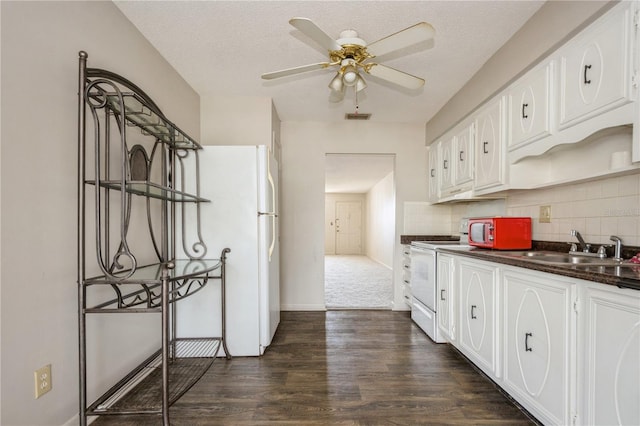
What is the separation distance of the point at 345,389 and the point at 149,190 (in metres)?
1.83

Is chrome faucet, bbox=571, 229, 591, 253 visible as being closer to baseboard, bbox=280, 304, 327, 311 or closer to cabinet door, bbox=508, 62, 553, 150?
cabinet door, bbox=508, 62, 553, 150

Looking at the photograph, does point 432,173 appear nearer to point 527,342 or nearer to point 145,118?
point 527,342

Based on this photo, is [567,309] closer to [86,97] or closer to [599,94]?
[599,94]

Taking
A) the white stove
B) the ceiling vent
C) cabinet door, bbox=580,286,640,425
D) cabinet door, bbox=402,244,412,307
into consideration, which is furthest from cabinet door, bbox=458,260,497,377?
the ceiling vent

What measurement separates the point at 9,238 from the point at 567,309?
7.93 ft

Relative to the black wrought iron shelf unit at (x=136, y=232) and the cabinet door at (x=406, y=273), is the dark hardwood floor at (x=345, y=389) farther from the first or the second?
the cabinet door at (x=406, y=273)

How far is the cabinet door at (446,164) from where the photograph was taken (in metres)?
3.32

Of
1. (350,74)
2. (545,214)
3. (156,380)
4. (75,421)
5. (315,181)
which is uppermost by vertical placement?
Answer: (350,74)

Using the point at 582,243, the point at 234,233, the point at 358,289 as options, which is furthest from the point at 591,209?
the point at 358,289

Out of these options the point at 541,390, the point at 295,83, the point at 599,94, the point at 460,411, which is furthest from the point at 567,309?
the point at 295,83

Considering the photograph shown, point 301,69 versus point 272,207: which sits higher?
point 301,69

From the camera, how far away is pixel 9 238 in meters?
1.26

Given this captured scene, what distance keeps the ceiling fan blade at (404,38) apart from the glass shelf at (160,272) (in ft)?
5.51

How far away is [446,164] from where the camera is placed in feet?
11.3
